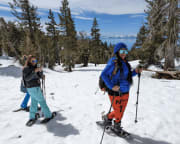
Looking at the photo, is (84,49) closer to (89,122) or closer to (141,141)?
(89,122)

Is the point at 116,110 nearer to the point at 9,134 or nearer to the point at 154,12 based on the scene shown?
the point at 9,134

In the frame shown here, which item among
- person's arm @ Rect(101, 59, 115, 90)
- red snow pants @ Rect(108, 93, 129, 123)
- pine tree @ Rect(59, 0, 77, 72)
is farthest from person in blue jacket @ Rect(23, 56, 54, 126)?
pine tree @ Rect(59, 0, 77, 72)

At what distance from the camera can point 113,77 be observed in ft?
10.1

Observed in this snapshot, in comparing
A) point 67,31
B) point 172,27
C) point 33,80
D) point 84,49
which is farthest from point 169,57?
point 84,49

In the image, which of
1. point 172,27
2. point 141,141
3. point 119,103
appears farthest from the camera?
point 172,27

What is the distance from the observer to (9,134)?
365cm

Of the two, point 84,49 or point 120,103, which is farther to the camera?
point 84,49

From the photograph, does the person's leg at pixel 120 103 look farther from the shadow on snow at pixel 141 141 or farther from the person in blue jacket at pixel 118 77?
the shadow on snow at pixel 141 141

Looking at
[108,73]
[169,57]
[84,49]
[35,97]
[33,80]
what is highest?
[84,49]

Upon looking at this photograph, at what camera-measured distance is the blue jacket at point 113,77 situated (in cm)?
296

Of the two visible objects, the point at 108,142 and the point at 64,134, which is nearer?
the point at 108,142

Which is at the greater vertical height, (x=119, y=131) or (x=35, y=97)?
(x=35, y=97)

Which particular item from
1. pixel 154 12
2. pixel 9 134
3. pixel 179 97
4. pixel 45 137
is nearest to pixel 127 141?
pixel 45 137

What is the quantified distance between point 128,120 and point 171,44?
9664mm
